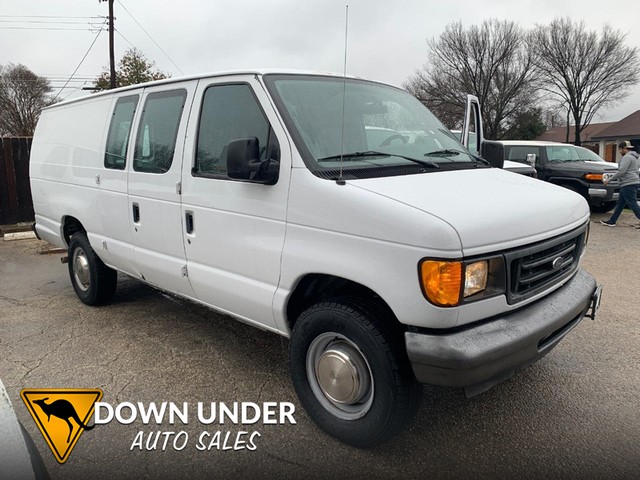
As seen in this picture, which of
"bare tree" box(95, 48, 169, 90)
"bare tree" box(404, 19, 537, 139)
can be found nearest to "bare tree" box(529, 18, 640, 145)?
"bare tree" box(404, 19, 537, 139)

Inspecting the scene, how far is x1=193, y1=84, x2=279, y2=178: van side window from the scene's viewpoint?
305cm

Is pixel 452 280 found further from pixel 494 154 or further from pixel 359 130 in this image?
pixel 494 154

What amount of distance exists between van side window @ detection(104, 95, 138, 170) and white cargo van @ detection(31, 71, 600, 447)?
0.07 meters

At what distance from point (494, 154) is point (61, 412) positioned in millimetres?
3710

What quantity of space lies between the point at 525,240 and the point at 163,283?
277cm

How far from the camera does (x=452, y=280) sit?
229 centimetres

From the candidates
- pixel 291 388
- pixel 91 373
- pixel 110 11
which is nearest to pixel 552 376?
pixel 291 388

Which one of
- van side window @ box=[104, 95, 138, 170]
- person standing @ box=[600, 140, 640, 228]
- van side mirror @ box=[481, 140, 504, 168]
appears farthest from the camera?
person standing @ box=[600, 140, 640, 228]

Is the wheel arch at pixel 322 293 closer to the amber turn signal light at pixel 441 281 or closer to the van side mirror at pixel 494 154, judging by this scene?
the amber turn signal light at pixel 441 281

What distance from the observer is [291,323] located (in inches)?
122

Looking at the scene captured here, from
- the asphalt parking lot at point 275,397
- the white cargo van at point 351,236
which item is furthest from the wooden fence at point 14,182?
the white cargo van at point 351,236

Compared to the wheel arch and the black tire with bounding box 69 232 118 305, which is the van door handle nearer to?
the wheel arch

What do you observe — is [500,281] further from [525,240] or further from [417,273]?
[417,273]

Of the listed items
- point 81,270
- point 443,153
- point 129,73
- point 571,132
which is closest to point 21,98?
point 129,73
